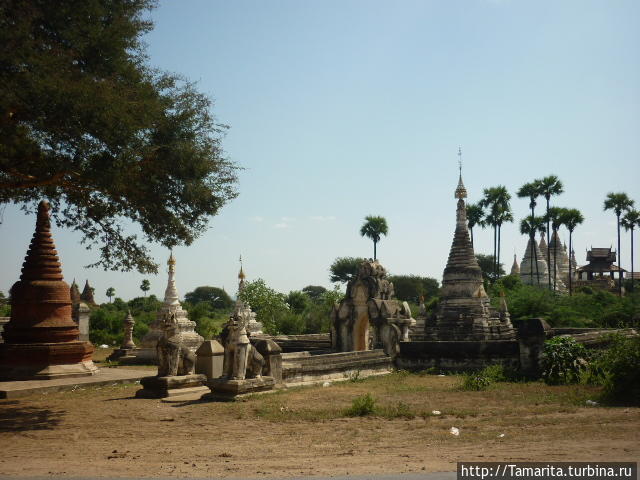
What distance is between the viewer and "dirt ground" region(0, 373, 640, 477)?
750 centimetres

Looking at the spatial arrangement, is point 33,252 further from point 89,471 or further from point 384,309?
point 89,471

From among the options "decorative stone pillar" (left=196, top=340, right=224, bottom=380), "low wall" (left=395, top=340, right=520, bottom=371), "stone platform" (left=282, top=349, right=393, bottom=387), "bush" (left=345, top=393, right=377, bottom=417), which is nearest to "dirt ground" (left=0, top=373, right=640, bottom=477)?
"bush" (left=345, top=393, right=377, bottom=417)

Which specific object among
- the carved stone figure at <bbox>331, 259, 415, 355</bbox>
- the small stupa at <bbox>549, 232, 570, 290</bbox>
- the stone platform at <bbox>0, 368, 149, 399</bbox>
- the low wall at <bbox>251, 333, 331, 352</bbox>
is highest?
the small stupa at <bbox>549, 232, 570, 290</bbox>

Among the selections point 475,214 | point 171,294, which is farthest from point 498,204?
point 171,294

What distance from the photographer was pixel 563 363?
52.1ft

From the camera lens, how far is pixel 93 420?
1116 cm

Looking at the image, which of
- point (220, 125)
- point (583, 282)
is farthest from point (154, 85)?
point (583, 282)

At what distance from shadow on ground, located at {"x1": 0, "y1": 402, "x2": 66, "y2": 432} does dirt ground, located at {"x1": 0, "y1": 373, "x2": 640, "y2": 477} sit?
0.02m

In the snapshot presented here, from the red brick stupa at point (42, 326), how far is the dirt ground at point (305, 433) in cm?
361

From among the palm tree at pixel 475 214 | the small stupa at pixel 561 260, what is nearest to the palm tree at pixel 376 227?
the palm tree at pixel 475 214

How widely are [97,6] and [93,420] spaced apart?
7.77 meters

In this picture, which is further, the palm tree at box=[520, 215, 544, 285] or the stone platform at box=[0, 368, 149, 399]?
the palm tree at box=[520, 215, 544, 285]

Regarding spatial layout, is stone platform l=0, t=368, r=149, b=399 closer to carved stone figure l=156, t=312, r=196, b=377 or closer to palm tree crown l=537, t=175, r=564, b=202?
carved stone figure l=156, t=312, r=196, b=377

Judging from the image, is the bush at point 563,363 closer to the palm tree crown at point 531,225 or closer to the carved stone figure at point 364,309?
the carved stone figure at point 364,309
